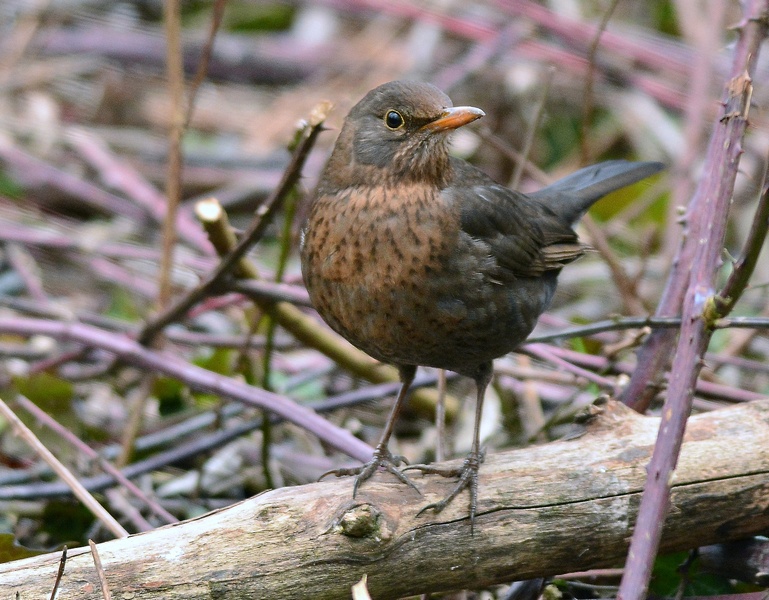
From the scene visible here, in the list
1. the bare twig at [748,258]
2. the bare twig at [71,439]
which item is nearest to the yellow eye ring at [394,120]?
the bare twig at [748,258]

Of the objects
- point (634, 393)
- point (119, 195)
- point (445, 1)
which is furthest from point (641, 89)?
point (634, 393)

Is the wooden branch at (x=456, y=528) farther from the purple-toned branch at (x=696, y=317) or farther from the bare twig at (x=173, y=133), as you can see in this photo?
the bare twig at (x=173, y=133)

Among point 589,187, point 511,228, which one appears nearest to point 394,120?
point 511,228

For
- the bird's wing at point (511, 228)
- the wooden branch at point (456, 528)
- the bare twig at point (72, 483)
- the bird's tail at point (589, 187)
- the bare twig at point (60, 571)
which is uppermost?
the bird's tail at point (589, 187)

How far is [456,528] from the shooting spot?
2844mm

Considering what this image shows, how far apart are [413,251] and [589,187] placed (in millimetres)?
1418

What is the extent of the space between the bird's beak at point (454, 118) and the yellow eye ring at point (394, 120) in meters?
0.08

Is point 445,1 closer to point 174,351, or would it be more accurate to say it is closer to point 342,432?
point 174,351

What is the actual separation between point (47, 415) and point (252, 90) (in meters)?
4.44

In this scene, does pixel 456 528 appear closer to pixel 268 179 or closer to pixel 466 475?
pixel 466 475

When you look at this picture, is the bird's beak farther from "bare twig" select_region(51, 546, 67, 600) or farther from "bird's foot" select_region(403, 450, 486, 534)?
"bare twig" select_region(51, 546, 67, 600)

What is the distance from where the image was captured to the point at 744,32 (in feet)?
10.2

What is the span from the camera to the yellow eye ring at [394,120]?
3.40m

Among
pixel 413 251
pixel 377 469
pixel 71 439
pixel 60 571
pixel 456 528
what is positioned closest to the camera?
pixel 60 571
